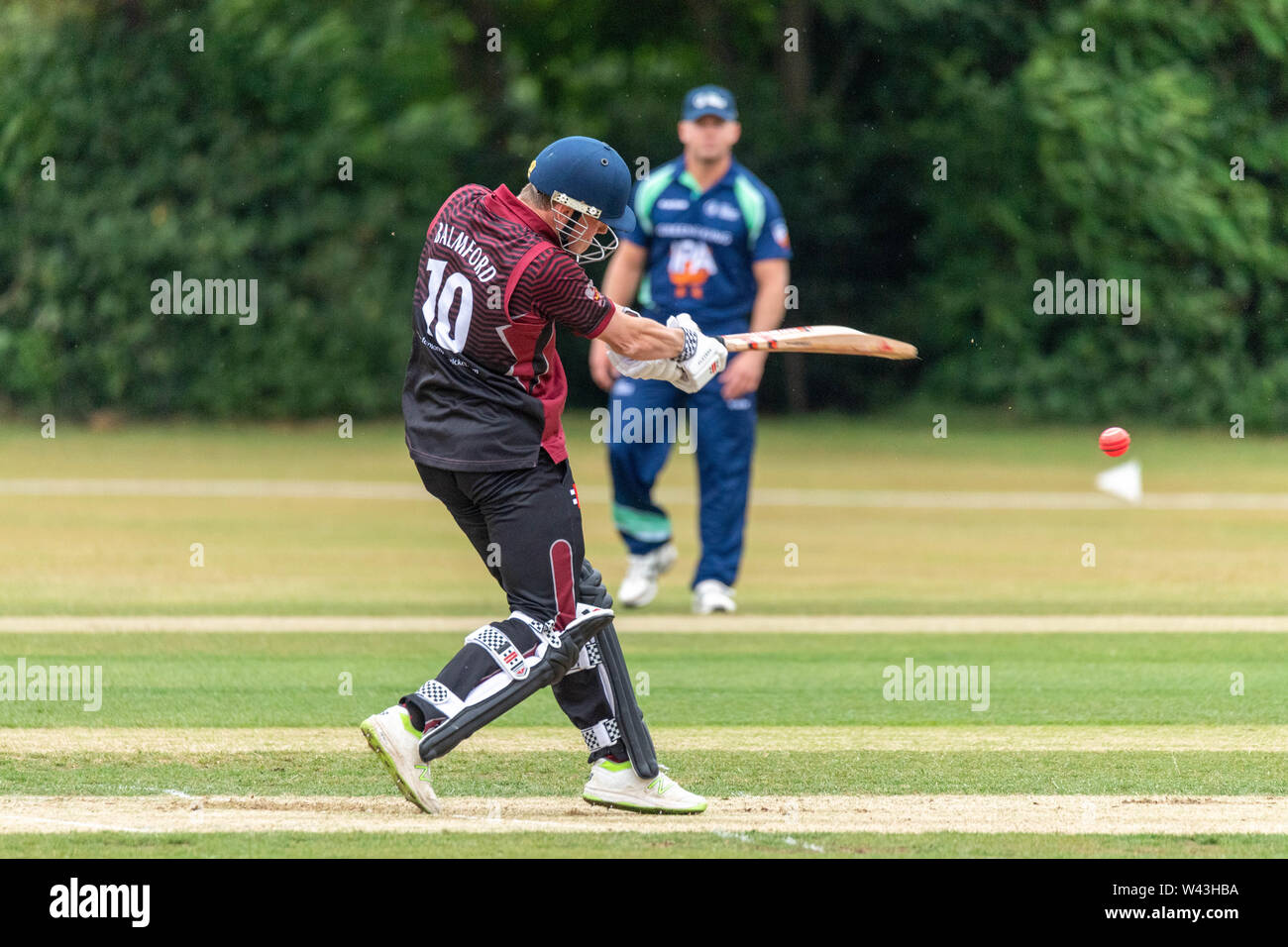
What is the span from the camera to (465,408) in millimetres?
5477

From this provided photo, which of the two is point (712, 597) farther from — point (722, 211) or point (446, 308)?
point (446, 308)

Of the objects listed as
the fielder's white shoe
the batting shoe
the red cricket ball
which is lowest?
the fielder's white shoe

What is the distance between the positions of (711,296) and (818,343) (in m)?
3.64

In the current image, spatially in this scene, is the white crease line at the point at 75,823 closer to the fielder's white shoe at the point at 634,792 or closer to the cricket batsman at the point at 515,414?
the cricket batsman at the point at 515,414

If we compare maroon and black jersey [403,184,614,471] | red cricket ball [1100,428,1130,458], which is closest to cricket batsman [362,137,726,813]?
maroon and black jersey [403,184,614,471]

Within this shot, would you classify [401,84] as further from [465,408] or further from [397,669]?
[465,408]

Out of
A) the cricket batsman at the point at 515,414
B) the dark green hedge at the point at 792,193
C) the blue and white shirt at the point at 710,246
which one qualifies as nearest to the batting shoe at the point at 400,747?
the cricket batsman at the point at 515,414

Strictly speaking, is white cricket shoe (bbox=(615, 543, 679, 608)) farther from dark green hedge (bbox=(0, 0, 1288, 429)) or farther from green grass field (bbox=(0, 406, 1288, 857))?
dark green hedge (bbox=(0, 0, 1288, 429))

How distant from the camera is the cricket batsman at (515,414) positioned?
17.6 ft

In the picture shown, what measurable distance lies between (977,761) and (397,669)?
286 cm

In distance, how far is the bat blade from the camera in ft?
19.4

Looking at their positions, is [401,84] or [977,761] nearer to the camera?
[977,761]

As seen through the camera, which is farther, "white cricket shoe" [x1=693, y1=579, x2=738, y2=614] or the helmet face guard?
"white cricket shoe" [x1=693, y1=579, x2=738, y2=614]

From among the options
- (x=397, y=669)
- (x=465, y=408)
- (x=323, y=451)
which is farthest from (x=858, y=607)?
(x=323, y=451)
